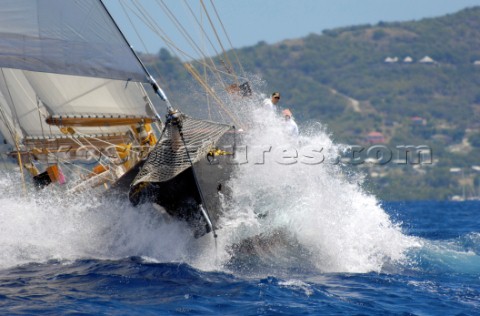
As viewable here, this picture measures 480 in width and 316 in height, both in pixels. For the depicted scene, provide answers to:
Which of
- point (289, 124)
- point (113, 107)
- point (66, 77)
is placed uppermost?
point (66, 77)

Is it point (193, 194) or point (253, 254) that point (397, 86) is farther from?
point (193, 194)

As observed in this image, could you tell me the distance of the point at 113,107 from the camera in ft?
46.6

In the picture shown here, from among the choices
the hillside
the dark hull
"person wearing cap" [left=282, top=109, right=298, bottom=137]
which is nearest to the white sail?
the dark hull

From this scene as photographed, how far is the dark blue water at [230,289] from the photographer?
9.44m

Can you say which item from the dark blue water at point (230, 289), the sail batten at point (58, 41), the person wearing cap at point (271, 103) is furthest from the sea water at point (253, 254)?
the sail batten at point (58, 41)

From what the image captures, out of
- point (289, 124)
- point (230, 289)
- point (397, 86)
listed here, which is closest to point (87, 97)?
point (289, 124)

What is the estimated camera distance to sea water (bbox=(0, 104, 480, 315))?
9.80 metres

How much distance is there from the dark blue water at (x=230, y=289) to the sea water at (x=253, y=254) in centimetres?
2

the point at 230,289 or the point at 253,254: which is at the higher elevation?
the point at 253,254

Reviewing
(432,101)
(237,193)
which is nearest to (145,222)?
(237,193)

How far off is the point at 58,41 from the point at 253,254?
158 inches

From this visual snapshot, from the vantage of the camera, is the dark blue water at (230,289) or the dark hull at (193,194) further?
the dark hull at (193,194)

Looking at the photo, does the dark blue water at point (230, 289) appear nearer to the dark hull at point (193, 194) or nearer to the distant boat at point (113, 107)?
the dark hull at point (193, 194)

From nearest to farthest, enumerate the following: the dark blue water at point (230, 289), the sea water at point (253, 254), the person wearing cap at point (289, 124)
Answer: the dark blue water at point (230, 289)
the sea water at point (253, 254)
the person wearing cap at point (289, 124)
